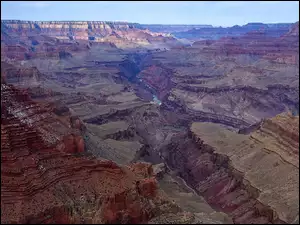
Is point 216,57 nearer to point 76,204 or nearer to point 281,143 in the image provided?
point 281,143

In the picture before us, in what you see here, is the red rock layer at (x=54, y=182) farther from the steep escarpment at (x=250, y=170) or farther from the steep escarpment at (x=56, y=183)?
the steep escarpment at (x=250, y=170)

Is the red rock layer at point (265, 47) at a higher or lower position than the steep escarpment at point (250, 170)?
higher

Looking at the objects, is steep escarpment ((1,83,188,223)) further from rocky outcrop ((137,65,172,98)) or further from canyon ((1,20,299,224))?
rocky outcrop ((137,65,172,98))

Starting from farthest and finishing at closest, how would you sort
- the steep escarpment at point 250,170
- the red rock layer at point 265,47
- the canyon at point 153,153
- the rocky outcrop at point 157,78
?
1. the rocky outcrop at point 157,78
2. the red rock layer at point 265,47
3. the steep escarpment at point 250,170
4. the canyon at point 153,153

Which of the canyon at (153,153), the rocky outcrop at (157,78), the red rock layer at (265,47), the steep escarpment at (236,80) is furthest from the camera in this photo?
the rocky outcrop at (157,78)

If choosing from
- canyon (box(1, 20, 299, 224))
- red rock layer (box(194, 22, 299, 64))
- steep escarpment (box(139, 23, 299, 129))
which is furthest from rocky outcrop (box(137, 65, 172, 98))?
red rock layer (box(194, 22, 299, 64))

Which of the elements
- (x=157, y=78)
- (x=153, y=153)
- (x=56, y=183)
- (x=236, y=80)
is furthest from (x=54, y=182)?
(x=157, y=78)

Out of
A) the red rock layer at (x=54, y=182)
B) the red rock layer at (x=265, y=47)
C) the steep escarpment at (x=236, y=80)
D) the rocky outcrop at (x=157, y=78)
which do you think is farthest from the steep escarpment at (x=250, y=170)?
the red rock layer at (x=265, y=47)

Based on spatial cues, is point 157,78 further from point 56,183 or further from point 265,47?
point 56,183
